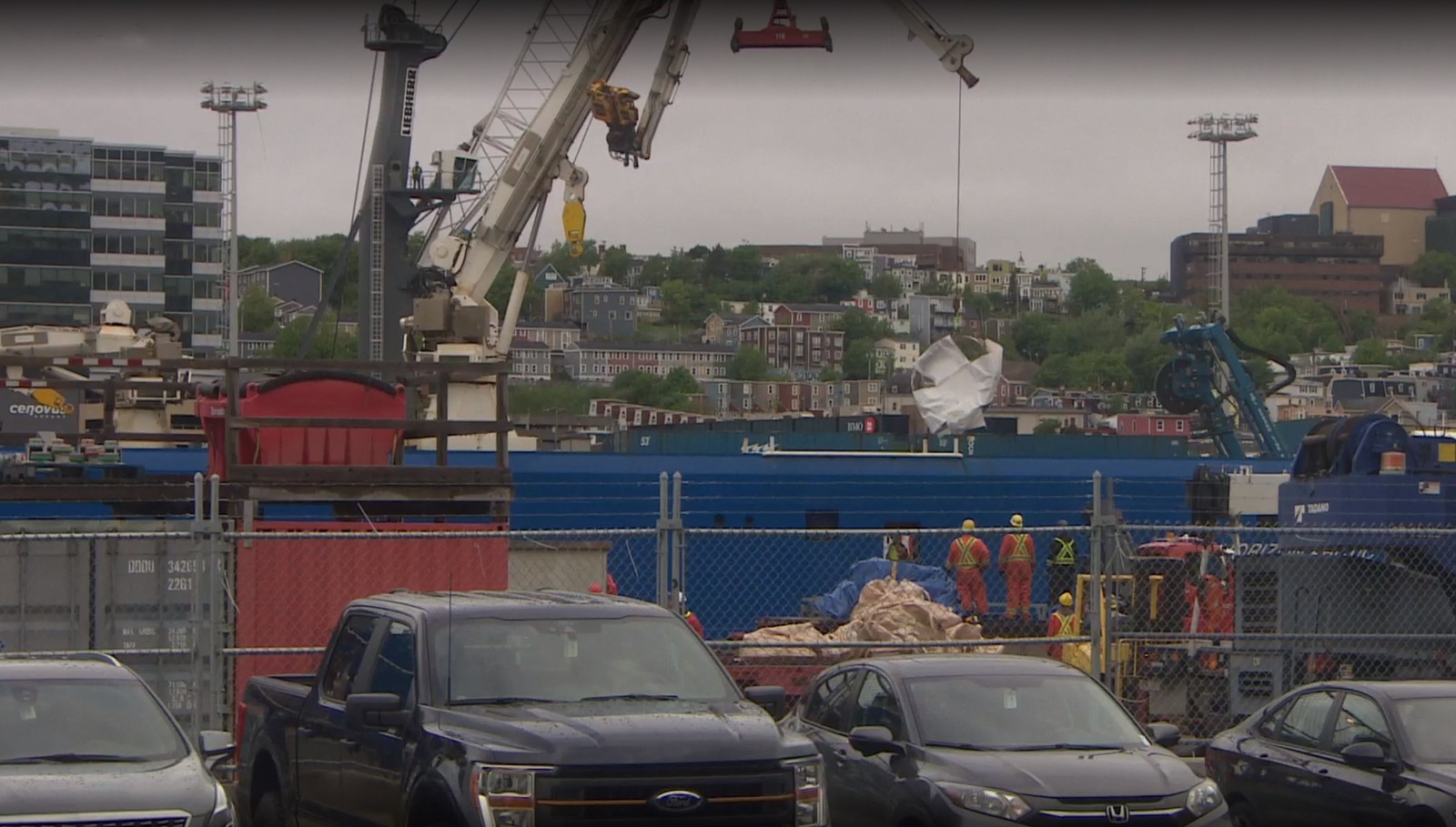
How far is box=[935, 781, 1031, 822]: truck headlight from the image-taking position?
9500 mm

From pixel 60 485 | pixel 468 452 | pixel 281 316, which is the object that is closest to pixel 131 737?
pixel 60 485

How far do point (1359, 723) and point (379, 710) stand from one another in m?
5.67

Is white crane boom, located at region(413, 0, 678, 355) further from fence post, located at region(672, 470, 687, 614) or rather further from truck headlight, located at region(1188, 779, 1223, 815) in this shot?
truck headlight, located at region(1188, 779, 1223, 815)

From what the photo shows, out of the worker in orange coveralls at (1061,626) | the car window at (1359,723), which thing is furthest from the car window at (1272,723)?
the worker in orange coveralls at (1061,626)

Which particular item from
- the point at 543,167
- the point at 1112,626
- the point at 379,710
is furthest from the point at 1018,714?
the point at 543,167

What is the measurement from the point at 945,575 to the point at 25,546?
10.4 meters

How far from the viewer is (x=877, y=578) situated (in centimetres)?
2075

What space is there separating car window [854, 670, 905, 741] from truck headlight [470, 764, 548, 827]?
9.41 ft

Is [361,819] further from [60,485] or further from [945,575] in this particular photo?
[945,575]

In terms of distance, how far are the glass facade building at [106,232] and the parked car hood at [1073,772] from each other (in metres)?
109

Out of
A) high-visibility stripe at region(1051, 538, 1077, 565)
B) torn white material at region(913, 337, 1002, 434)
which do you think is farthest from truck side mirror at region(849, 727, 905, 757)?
torn white material at region(913, 337, 1002, 434)

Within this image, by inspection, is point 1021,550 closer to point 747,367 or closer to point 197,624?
point 197,624

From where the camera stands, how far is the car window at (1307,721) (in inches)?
444

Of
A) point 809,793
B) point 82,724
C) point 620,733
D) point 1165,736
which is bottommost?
point 1165,736
